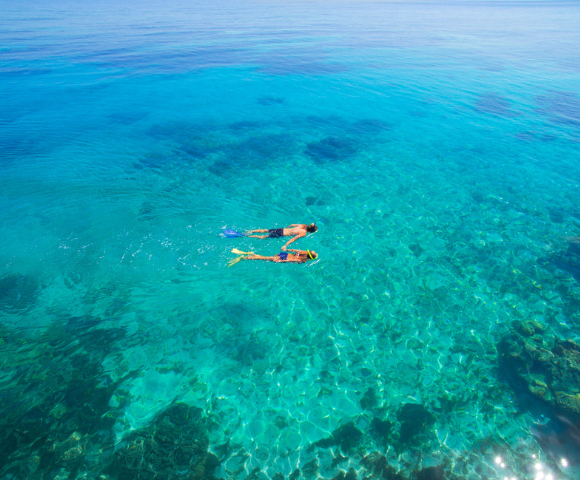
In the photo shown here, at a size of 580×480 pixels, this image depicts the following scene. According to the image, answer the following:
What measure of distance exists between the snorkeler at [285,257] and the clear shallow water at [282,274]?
57cm

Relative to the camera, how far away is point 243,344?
47.8 feet

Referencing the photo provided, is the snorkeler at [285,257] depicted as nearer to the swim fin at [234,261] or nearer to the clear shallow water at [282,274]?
the swim fin at [234,261]

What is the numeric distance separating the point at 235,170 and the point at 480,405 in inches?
913

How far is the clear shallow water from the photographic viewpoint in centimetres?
1191

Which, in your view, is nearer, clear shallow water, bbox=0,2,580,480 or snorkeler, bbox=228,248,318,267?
clear shallow water, bbox=0,2,580,480

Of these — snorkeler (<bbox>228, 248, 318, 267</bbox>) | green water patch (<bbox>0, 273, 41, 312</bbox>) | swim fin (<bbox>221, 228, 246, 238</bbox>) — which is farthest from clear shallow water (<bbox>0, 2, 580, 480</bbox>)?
snorkeler (<bbox>228, 248, 318, 267</bbox>)

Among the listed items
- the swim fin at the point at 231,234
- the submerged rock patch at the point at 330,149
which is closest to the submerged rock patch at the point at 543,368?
the swim fin at the point at 231,234

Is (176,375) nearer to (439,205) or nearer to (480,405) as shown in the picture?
(480,405)

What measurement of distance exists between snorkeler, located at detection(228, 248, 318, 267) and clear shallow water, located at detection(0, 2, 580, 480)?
22.3 inches

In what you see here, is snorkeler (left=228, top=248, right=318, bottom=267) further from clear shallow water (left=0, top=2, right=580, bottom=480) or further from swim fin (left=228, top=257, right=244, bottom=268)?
clear shallow water (left=0, top=2, right=580, bottom=480)

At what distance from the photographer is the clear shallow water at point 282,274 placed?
11906 mm

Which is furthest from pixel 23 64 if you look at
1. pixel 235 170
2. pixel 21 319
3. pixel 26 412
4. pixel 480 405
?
pixel 480 405

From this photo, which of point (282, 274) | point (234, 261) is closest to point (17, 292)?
point (234, 261)

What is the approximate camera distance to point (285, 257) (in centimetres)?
1797
